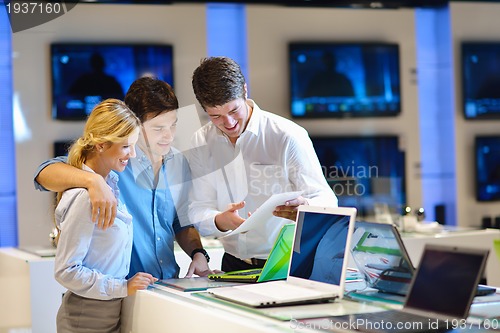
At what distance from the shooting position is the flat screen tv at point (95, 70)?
19.2 ft

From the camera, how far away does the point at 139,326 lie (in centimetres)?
238

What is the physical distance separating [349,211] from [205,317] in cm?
46

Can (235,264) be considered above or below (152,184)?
below

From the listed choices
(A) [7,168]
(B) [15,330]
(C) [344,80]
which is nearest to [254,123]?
(B) [15,330]

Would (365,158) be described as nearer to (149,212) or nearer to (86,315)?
(149,212)

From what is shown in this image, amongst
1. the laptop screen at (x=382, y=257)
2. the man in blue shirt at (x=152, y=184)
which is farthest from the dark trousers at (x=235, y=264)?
the laptop screen at (x=382, y=257)

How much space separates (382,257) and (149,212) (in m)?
0.95

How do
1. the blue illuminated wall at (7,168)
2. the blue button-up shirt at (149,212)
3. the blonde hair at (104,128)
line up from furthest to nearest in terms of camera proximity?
the blue illuminated wall at (7,168), the blue button-up shirt at (149,212), the blonde hair at (104,128)

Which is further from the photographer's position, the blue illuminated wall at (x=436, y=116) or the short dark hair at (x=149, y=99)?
the blue illuminated wall at (x=436, y=116)

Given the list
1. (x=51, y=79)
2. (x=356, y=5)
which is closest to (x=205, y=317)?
(x=51, y=79)

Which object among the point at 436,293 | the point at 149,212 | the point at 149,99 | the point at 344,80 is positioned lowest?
the point at 436,293

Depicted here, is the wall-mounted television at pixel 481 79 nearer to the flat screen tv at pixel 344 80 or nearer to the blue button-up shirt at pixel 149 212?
the flat screen tv at pixel 344 80

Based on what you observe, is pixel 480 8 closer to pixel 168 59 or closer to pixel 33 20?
pixel 168 59

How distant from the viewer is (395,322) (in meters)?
1.70
